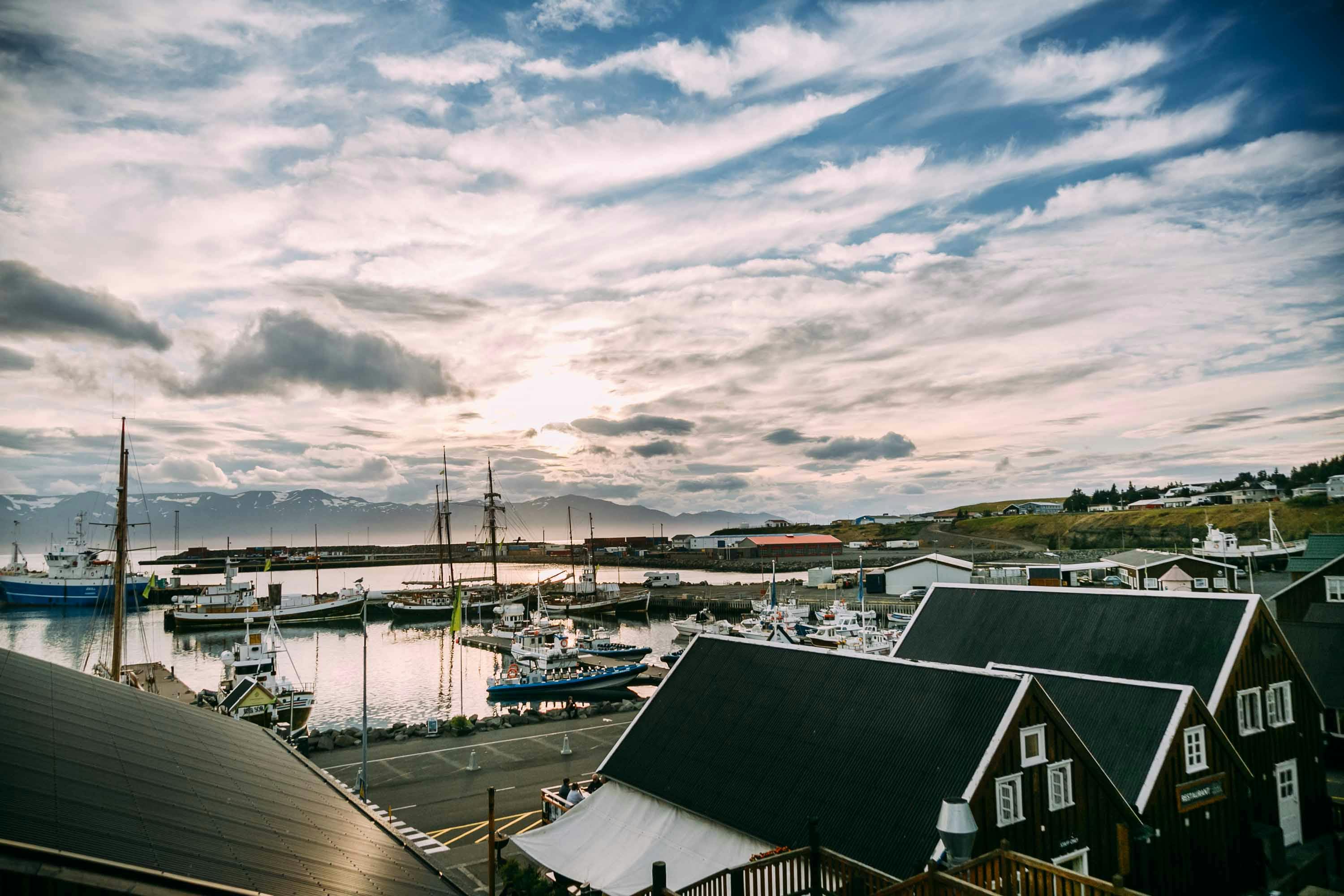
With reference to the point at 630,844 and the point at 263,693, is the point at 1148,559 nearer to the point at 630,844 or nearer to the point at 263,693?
the point at 630,844

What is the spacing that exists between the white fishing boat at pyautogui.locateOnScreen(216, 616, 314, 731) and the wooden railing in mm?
30473

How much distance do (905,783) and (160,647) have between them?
3961 inches

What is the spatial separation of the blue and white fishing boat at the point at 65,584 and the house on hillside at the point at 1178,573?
141998 mm

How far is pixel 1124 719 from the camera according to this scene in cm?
1880

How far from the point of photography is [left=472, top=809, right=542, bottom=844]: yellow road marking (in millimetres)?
23188

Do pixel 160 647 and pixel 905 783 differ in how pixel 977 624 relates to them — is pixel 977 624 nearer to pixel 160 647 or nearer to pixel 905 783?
pixel 905 783

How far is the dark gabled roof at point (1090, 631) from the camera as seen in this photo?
70.5 feet

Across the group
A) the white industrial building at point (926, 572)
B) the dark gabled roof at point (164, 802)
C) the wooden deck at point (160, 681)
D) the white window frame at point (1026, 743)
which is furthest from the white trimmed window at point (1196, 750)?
the white industrial building at point (926, 572)

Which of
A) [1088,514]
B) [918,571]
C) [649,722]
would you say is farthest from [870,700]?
[1088,514]

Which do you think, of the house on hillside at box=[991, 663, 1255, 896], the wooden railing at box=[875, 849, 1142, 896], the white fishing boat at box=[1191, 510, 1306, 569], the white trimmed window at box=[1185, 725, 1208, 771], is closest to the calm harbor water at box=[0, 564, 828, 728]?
the house on hillside at box=[991, 663, 1255, 896]

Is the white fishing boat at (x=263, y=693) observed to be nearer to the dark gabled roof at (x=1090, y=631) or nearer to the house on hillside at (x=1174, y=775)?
the dark gabled roof at (x=1090, y=631)

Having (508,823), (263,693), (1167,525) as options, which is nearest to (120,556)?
(263,693)

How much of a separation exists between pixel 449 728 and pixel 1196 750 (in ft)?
106

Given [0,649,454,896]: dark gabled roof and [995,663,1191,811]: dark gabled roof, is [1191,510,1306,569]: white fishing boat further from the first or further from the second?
[0,649,454,896]: dark gabled roof
